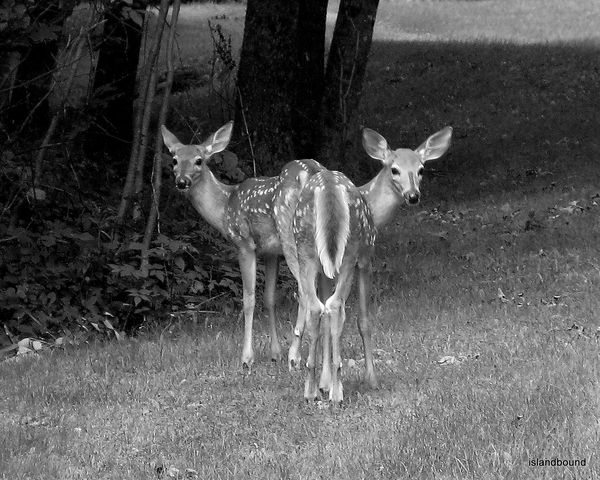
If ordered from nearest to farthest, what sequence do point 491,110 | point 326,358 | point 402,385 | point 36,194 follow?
point 326,358 < point 402,385 < point 36,194 < point 491,110

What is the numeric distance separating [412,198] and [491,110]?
56.3 feet

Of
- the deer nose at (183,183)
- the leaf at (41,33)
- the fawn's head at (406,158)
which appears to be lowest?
the deer nose at (183,183)

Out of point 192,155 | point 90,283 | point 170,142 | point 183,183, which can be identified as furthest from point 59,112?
point 183,183

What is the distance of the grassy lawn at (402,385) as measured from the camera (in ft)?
20.9

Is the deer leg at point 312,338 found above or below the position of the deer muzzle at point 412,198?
below

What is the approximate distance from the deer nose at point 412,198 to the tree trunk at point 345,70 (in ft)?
29.7

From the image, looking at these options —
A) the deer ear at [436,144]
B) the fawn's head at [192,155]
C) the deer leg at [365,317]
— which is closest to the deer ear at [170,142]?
the fawn's head at [192,155]

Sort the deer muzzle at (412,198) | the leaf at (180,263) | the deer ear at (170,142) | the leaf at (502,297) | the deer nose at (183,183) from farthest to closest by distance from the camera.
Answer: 1. the leaf at (180,263)
2. the leaf at (502,297)
3. the deer ear at (170,142)
4. the deer nose at (183,183)
5. the deer muzzle at (412,198)

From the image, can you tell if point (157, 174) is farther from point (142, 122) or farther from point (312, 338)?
point (312, 338)

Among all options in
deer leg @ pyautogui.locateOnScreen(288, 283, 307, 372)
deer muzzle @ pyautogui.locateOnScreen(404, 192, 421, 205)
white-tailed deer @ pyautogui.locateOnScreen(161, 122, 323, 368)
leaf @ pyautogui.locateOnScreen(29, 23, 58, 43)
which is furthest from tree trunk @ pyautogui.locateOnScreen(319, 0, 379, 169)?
deer muzzle @ pyautogui.locateOnScreen(404, 192, 421, 205)

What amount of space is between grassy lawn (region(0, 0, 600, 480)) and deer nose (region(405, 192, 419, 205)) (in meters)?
1.23

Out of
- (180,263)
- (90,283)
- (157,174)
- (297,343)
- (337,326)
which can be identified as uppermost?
(337,326)

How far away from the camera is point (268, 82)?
53.5 feet

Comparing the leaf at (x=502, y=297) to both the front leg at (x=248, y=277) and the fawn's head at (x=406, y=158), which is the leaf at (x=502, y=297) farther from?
the front leg at (x=248, y=277)
